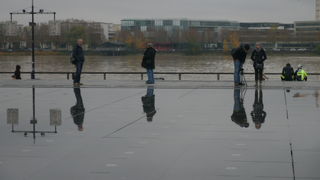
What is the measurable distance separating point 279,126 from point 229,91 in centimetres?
903

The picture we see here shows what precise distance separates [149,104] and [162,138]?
6019 millimetres

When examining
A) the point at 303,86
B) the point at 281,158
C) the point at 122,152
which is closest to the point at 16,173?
the point at 122,152

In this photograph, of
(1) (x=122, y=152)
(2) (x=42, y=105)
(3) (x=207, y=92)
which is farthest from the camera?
(3) (x=207, y=92)

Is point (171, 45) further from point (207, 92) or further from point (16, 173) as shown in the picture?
point (16, 173)

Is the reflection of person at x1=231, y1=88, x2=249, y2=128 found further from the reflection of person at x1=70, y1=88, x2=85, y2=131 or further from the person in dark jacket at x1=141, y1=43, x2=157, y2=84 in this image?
the person in dark jacket at x1=141, y1=43, x2=157, y2=84

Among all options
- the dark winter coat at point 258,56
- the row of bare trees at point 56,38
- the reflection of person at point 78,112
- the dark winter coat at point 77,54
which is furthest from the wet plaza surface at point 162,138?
the row of bare trees at point 56,38

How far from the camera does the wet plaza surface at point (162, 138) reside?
29.2 feet

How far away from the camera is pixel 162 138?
459 inches

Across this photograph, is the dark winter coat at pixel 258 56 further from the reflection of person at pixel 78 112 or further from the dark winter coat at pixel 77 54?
the reflection of person at pixel 78 112

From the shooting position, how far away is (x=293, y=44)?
172500 mm

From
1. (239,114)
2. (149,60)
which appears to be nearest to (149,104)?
(239,114)

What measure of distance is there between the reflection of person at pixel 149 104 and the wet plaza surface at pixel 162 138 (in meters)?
0.02

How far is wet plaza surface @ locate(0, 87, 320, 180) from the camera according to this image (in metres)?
8.90

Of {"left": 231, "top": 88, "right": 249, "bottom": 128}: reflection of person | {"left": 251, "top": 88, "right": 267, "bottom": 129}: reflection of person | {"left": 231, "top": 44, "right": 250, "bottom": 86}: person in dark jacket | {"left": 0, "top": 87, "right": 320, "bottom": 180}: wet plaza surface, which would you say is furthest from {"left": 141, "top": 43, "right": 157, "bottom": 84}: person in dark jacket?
{"left": 251, "top": 88, "right": 267, "bottom": 129}: reflection of person
